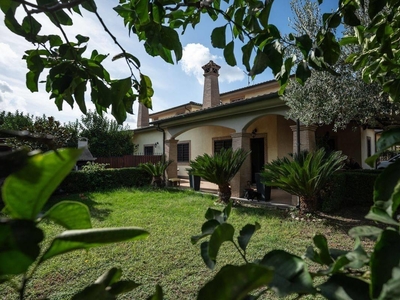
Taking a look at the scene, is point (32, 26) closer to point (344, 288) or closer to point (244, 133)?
point (344, 288)

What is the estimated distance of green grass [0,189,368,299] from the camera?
3.45 metres

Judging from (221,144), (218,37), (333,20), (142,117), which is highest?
(142,117)

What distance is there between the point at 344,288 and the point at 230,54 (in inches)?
51.4

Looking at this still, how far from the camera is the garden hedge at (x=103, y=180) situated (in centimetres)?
1070

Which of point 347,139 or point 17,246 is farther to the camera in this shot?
point 347,139

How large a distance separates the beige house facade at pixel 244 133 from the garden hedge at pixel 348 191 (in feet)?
4.39

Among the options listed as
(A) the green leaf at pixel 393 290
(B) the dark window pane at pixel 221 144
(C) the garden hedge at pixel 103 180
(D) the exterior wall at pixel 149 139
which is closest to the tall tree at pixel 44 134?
(A) the green leaf at pixel 393 290

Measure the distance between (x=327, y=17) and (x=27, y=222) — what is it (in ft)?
5.92

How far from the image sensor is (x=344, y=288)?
429mm

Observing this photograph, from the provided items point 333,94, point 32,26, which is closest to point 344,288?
point 32,26

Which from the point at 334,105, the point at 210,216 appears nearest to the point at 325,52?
the point at 210,216

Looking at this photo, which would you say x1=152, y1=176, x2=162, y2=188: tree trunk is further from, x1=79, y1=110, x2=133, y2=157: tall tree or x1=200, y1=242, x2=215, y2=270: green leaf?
x1=200, y1=242, x2=215, y2=270: green leaf

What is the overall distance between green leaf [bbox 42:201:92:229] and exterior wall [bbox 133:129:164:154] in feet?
52.9

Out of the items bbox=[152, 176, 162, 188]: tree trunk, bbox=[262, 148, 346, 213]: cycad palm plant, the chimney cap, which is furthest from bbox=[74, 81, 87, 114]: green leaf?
the chimney cap
